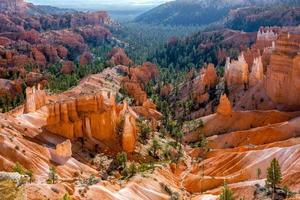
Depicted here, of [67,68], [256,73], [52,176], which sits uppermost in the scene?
[52,176]

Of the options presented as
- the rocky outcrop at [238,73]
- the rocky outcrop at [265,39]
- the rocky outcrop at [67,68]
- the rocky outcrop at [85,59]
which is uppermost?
the rocky outcrop at [265,39]

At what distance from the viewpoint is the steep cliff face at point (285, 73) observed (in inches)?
3159

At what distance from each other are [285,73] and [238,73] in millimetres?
14018

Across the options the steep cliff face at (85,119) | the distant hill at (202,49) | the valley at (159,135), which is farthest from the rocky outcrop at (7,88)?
the distant hill at (202,49)

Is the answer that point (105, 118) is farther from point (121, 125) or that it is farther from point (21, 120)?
point (21, 120)

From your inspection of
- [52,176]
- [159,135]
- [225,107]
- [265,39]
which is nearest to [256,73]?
[225,107]

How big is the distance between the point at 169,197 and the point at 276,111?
1306 inches

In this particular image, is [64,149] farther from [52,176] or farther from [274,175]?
[274,175]

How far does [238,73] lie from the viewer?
9488 centimetres

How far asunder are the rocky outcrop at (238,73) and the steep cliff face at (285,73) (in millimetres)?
8452

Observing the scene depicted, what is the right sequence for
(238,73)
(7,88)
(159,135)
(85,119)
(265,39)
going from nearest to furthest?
1. (85,119)
2. (159,135)
3. (238,73)
4. (7,88)
5. (265,39)

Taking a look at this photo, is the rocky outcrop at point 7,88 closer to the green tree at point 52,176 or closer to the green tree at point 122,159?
the green tree at point 122,159

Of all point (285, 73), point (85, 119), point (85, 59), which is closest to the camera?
point (85, 119)

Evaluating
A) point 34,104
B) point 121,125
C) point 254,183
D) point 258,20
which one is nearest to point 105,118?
point 121,125
